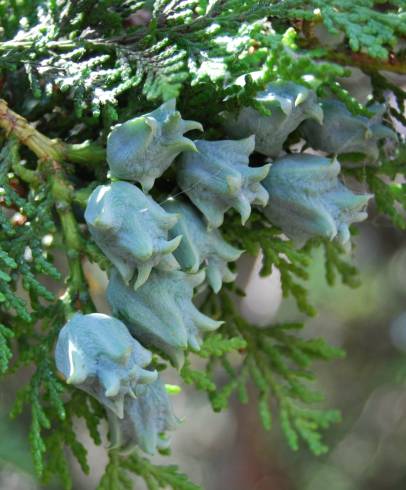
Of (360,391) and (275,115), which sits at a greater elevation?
(275,115)

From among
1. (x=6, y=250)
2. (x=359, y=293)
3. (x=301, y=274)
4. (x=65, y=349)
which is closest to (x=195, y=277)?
(x=65, y=349)

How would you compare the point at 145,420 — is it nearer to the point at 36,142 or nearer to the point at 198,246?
the point at 198,246

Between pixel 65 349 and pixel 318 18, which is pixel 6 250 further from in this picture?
pixel 318 18

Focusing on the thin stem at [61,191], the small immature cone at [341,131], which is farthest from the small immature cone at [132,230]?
the small immature cone at [341,131]

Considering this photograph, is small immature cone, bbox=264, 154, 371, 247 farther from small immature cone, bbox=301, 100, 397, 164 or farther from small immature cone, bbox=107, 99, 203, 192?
small immature cone, bbox=107, 99, 203, 192

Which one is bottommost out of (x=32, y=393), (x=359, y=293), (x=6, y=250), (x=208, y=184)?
(x=359, y=293)

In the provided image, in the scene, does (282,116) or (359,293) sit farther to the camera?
(359,293)

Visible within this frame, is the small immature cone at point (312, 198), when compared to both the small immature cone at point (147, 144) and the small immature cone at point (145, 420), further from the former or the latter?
the small immature cone at point (145, 420)

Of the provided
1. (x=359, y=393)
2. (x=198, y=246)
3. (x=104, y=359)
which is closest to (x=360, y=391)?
(x=359, y=393)
